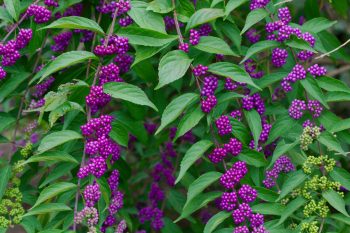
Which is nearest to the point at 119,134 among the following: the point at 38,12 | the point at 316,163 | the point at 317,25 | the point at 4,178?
the point at 4,178

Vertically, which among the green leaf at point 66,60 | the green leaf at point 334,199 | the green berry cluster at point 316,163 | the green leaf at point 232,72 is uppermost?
the green leaf at point 66,60

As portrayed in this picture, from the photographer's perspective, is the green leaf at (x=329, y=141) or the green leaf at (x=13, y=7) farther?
the green leaf at (x=13, y=7)

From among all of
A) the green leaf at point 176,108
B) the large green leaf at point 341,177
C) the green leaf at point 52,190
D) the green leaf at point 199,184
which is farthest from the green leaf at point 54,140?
the large green leaf at point 341,177

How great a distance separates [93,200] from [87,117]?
0.93 feet

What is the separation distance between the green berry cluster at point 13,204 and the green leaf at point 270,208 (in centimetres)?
78

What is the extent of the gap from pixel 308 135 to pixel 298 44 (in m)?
0.31

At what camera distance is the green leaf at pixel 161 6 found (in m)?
1.95

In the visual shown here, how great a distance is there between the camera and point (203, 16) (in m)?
1.91

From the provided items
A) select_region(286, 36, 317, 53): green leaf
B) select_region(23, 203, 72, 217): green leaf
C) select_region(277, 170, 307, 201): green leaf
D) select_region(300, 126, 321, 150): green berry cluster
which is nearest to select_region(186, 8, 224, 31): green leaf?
select_region(286, 36, 317, 53): green leaf

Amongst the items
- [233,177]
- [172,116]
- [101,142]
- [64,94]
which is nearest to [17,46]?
[64,94]

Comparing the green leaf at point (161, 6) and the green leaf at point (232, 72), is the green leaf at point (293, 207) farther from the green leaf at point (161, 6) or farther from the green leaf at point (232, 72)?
the green leaf at point (161, 6)

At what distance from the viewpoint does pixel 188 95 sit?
71.8 inches

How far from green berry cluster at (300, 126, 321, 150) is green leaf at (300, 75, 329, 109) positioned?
0.09 m

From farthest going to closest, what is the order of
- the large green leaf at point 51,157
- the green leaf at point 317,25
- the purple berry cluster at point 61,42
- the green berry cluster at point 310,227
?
1. the purple berry cluster at point 61,42
2. the green leaf at point 317,25
3. the large green leaf at point 51,157
4. the green berry cluster at point 310,227
